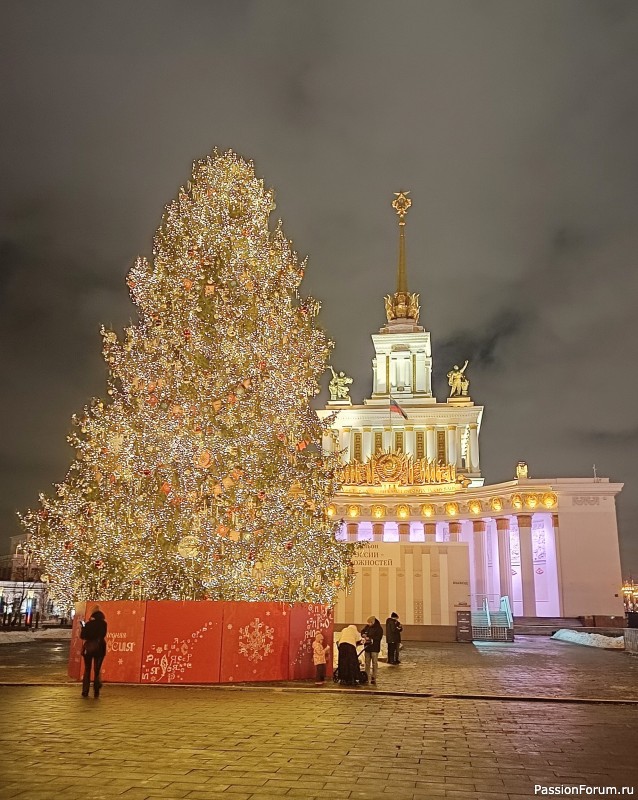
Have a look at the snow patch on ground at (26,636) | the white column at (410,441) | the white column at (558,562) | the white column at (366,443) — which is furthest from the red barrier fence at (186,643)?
the white column at (366,443)

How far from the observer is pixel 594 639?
31547 millimetres

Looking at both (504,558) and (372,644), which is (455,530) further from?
(372,644)

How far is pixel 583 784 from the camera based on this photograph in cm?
649

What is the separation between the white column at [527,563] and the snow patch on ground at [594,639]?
42.8 ft

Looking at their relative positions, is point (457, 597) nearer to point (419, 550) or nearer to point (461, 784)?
point (419, 550)

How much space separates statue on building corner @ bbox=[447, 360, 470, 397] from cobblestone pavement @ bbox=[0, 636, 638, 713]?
158 feet

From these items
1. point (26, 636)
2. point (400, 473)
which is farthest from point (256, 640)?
point (400, 473)

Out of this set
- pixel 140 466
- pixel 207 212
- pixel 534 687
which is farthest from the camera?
pixel 207 212

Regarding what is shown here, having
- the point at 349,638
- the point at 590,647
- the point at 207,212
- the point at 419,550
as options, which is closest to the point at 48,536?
the point at 349,638

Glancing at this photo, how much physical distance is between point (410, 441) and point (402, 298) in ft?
64.1

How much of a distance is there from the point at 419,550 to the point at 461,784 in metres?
27.6

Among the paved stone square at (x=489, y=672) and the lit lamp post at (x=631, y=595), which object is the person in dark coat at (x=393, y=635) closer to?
the paved stone square at (x=489, y=672)

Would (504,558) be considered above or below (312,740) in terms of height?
above

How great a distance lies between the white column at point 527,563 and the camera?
50.6 m
